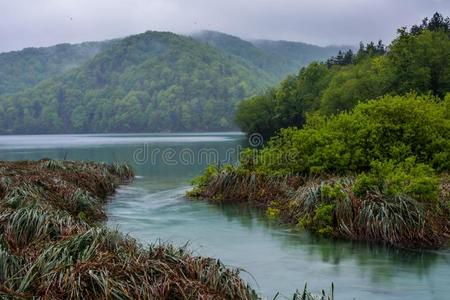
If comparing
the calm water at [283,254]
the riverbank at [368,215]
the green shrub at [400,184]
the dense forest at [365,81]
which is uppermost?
the dense forest at [365,81]

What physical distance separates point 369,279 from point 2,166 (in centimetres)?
1691

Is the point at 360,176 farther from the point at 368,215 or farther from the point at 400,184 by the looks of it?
the point at 368,215

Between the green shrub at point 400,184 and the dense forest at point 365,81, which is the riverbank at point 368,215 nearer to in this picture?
the green shrub at point 400,184

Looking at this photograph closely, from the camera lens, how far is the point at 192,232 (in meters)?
19.2

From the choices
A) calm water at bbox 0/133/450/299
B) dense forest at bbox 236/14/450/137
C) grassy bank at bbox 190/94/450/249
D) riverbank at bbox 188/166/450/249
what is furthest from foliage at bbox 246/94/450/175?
dense forest at bbox 236/14/450/137

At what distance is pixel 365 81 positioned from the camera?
67.1 metres

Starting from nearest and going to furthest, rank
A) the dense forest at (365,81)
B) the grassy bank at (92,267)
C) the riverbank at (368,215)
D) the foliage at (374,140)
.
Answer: the grassy bank at (92,267) → the riverbank at (368,215) → the foliage at (374,140) → the dense forest at (365,81)

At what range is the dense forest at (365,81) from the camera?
57.1 metres

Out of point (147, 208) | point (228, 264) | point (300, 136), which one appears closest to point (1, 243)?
point (228, 264)

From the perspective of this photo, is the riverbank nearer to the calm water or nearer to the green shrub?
the green shrub

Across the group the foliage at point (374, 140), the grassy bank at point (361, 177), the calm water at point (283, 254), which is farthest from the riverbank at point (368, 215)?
the foliage at point (374, 140)

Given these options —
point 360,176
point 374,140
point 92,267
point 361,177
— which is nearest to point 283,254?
point 361,177

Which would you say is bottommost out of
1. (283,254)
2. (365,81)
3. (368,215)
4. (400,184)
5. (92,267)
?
(283,254)

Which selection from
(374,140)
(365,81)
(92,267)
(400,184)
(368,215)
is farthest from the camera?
(365,81)
